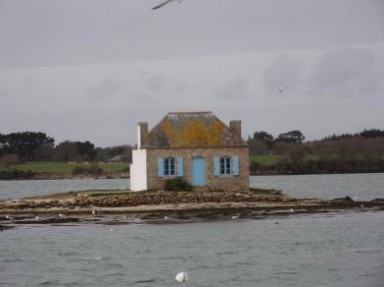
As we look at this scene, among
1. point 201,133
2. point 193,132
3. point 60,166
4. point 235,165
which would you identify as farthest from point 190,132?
point 60,166

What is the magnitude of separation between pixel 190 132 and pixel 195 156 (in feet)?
3.72

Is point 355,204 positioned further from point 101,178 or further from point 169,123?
point 101,178

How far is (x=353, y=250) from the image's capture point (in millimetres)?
33531

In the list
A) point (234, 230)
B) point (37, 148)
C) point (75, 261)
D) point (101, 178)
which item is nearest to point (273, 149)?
point (101, 178)

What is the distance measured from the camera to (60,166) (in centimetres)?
12356

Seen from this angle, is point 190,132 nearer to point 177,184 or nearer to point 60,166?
point 177,184

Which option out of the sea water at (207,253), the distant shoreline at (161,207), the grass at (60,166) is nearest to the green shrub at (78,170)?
the grass at (60,166)

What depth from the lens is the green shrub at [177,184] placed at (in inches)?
1812

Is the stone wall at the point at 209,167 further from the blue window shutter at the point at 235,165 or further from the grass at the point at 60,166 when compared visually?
the grass at the point at 60,166

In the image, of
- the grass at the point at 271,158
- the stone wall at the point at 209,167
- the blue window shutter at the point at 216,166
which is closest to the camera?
the stone wall at the point at 209,167

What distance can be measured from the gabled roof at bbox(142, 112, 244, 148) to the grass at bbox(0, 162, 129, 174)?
2477 inches

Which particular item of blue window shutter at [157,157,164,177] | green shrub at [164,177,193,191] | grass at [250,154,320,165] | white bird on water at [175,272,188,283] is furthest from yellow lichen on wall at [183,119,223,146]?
grass at [250,154,320,165]

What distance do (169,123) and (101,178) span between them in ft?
217

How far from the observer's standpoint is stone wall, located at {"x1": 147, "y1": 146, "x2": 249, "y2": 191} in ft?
151
